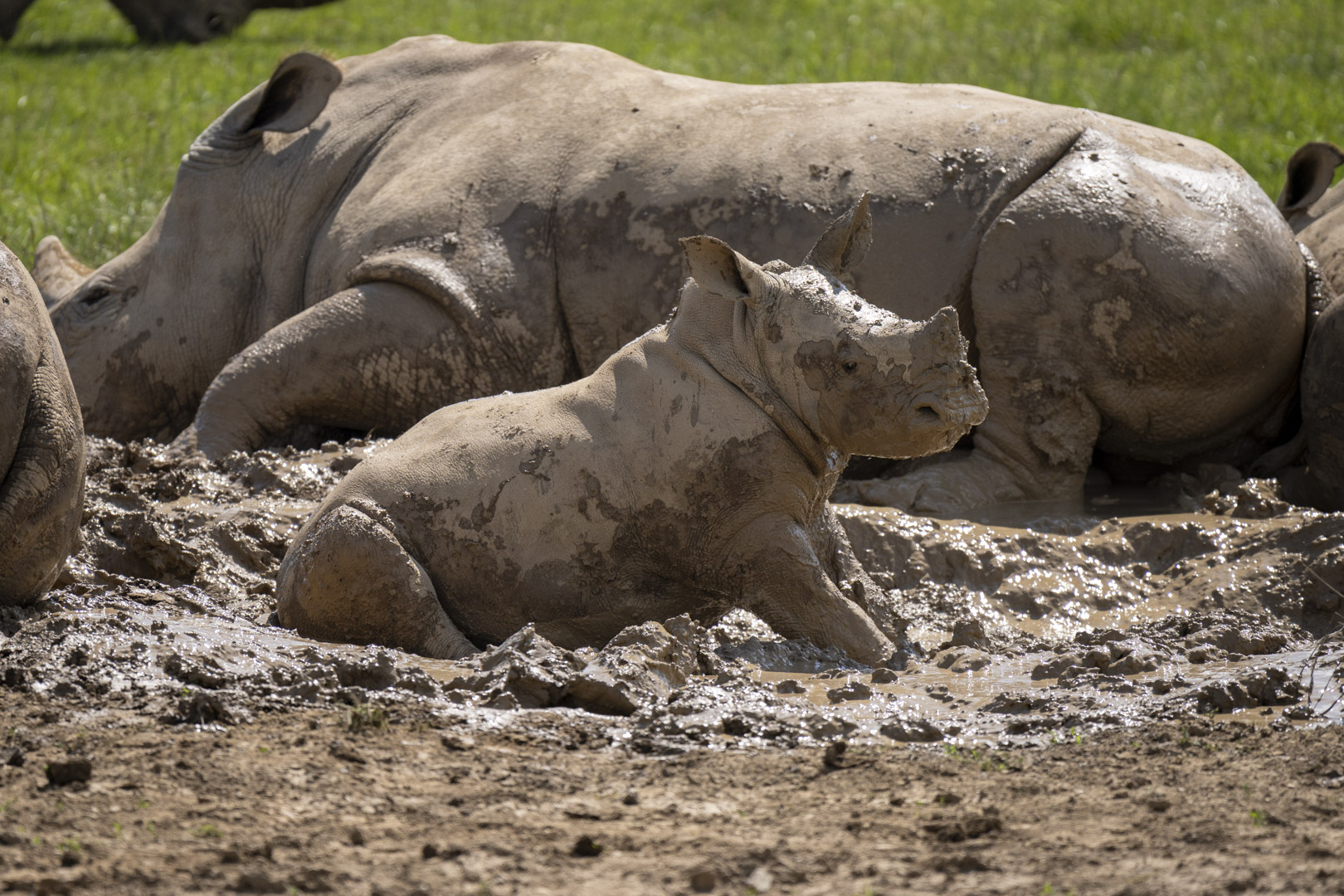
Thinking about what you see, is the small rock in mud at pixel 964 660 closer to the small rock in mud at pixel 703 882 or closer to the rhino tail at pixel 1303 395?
the small rock in mud at pixel 703 882

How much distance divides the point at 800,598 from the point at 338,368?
298 cm

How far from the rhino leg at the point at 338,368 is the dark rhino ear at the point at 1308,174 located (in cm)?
377

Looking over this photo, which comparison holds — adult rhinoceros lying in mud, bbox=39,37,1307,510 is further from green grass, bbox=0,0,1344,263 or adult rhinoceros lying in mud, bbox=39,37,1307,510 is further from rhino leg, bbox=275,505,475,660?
rhino leg, bbox=275,505,475,660

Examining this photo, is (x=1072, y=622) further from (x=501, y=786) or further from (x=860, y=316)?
(x=501, y=786)

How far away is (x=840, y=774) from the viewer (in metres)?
3.48

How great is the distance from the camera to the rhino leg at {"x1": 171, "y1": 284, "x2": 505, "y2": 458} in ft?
22.6

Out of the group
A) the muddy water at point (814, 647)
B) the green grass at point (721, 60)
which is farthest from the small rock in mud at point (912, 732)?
the green grass at point (721, 60)

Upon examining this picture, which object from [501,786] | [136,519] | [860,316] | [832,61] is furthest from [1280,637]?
[832,61]

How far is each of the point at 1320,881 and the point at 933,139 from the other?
173 inches

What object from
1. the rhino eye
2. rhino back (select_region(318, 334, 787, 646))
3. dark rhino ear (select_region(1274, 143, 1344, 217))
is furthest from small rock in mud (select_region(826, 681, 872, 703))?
the rhino eye

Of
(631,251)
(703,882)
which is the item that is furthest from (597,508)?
(631,251)

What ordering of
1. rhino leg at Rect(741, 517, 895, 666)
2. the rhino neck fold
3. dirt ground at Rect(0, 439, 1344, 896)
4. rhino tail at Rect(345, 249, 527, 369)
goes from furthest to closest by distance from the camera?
rhino tail at Rect(345, 249, 527, 369), the rhino neck fold, rhino leg at Rect(741, 517, 895, 666), dirt ground at Rect(0, 439, 1344, 896)

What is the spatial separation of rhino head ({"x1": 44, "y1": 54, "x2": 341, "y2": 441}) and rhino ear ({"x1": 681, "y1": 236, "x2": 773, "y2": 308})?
11.1 ft

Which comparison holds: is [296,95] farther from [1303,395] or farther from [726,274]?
[1303,395]
